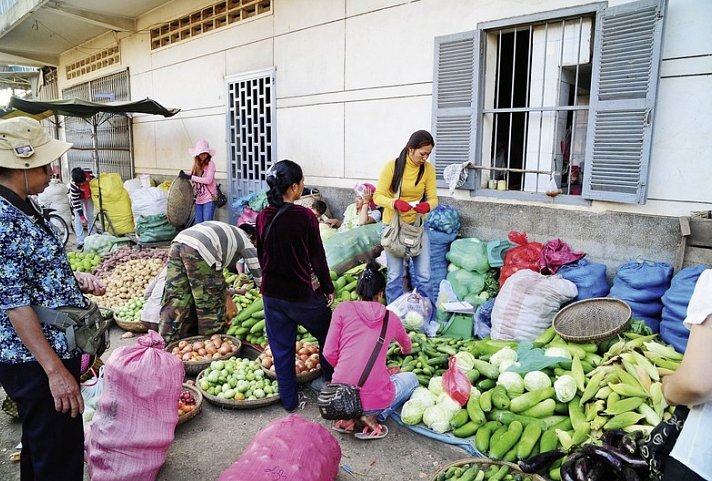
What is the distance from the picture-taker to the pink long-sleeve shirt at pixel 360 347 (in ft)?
10.9

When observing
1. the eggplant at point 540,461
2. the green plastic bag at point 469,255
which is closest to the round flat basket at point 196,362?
the green plastic bag at point 469,255

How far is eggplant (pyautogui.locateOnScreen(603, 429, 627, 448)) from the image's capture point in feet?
9.03

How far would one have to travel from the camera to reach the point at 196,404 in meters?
3.71

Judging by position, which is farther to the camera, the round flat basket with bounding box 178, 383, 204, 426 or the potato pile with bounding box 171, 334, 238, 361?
the potato pile with bounding box 171, 334, 238, 361

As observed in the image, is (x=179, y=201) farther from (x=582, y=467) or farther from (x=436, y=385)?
(x=582, y=467)

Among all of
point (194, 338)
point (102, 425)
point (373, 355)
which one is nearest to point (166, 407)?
point (102, 425)

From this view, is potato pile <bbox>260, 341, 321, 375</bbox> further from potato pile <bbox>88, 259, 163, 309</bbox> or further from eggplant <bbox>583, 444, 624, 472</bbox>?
potato pile <bbox>88, 259, 163, 309</bbox>

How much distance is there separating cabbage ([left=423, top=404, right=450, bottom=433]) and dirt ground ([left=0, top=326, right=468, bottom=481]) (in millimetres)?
101

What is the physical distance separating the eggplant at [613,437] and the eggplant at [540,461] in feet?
0.81

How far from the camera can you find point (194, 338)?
15.6 feet

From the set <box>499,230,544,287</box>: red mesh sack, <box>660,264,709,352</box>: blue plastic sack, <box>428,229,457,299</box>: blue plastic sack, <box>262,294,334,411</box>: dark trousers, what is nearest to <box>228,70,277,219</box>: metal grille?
<box>428,229,457,299</box>: blue plastic sack

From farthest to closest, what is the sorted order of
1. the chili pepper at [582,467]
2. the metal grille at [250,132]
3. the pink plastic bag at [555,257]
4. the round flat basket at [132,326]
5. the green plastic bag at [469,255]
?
the metal grille at [250,132] < the round flat basket at [132,326] < the green plastic bag at [469,255] < the pink plastic bag at [555,257] < the chili pepper at [582,467]

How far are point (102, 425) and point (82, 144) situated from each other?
14499 millimetres

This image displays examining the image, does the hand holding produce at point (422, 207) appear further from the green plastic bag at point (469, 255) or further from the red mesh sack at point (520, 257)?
the red mesh sack at point (520, 257)
